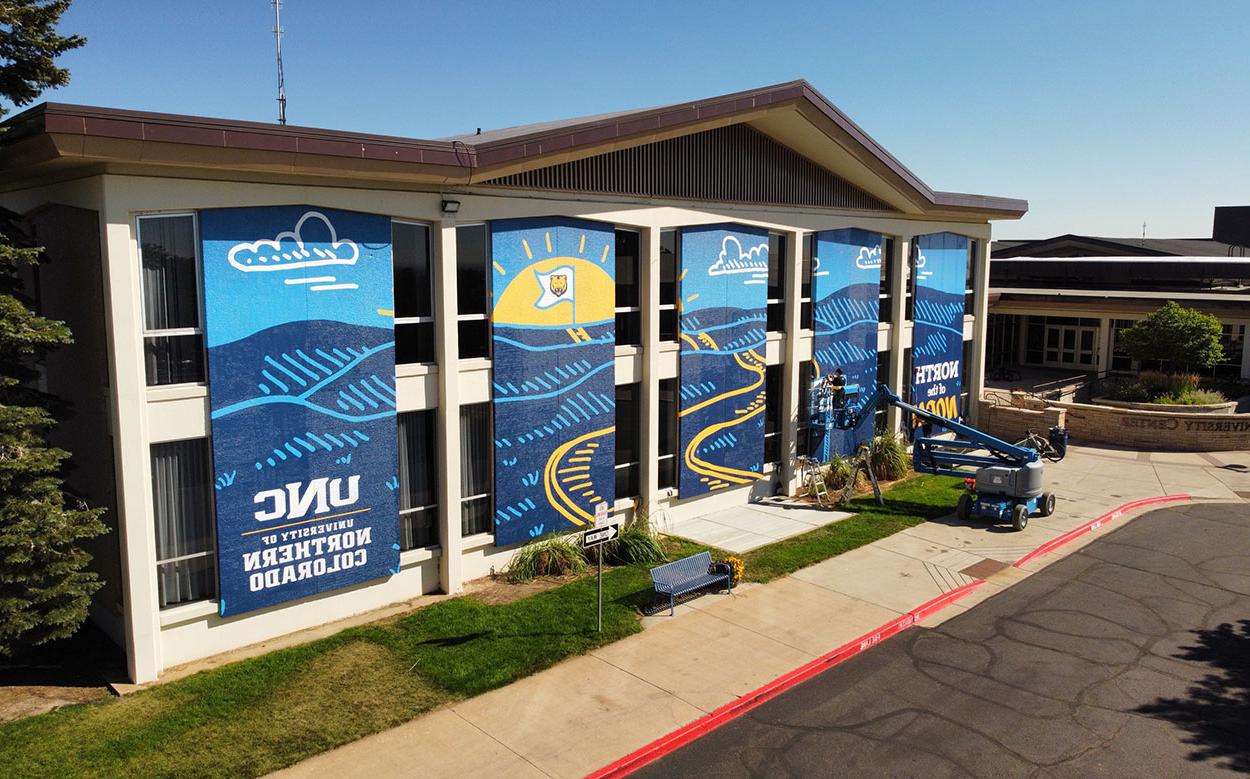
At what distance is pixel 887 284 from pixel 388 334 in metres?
16.9

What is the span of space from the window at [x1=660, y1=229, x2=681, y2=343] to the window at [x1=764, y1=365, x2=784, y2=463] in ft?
13.6

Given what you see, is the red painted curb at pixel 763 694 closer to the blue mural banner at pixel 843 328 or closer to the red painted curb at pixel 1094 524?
the red painted curb at pixel 1094 524

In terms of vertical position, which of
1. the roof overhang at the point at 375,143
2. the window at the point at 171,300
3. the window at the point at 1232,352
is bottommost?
the window at the point at 1232,352

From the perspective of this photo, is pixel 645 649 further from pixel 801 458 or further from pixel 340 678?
pixel 801 458

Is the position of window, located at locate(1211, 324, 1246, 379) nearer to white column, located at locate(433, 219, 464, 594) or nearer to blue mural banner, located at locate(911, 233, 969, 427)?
blue mural banner, located at locate(911, 233, 969, 427)

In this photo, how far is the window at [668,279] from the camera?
19.9 m

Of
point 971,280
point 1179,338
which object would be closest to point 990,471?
point 971,280

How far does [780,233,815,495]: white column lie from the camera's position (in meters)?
23.0

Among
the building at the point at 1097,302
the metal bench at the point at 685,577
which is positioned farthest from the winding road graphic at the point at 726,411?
the building at the point at 1097,302

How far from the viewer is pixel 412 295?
1566cm

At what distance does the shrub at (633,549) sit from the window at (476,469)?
8.59 feet

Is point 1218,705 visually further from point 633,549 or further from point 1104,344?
point 1104,344

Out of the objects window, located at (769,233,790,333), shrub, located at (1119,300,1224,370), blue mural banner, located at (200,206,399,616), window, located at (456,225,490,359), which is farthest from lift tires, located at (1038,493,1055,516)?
shrub, located at (1119,300,1224,370)

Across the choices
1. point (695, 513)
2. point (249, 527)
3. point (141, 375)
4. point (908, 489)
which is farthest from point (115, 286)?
point (908, 489)
